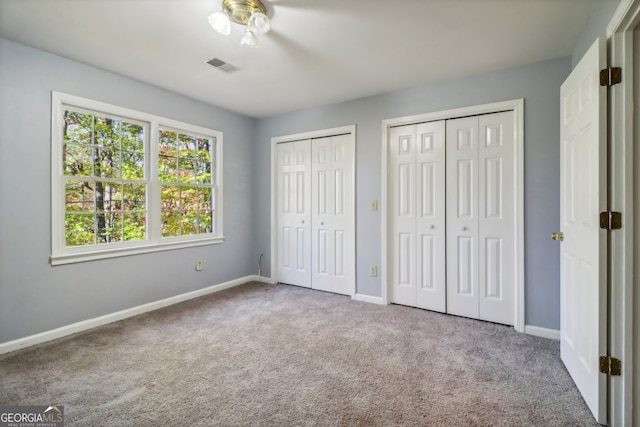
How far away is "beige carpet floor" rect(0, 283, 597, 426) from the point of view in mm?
1643

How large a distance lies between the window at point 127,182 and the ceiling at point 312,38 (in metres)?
0.50

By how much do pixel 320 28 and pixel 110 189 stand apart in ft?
8.44

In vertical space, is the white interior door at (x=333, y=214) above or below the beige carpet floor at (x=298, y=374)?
above

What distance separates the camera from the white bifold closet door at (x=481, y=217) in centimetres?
286

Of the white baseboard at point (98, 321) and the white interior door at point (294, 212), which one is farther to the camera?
the white interior door at point (294, 212)

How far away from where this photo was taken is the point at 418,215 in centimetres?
332

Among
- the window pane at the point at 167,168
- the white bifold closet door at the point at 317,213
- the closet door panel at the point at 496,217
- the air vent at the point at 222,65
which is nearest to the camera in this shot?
the air vent at the point at 222,65

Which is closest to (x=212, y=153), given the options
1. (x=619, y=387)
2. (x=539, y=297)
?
(x=539, y=297)

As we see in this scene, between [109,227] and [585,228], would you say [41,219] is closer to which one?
[109,227]

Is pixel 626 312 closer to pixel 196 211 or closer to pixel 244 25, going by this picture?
pixel 244 25

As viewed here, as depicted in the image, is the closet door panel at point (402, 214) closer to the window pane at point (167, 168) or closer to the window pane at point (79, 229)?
the window pane at point (167, 168)

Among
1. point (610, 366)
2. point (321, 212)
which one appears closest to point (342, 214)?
point (321, 212)

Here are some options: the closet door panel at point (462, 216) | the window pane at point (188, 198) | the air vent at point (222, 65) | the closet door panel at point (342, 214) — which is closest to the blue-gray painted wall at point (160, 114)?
the closet door panel at point (342, 214)

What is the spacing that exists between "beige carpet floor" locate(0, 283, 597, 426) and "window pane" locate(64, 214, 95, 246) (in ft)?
2.77
